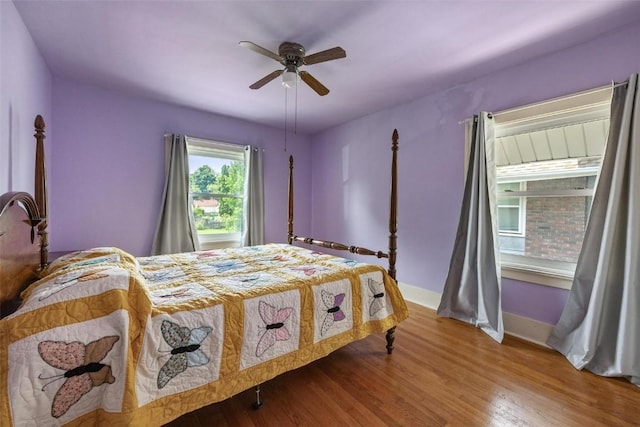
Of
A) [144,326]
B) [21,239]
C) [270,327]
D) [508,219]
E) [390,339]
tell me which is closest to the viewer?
[144,326]

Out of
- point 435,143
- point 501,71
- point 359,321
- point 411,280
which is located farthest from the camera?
point 411,280

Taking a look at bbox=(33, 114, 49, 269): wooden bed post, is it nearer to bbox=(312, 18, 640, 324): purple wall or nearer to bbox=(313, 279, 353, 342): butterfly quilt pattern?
bbox=(313, 279, 353, 342): butterfly quilt pattern

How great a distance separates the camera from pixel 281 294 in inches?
63.9

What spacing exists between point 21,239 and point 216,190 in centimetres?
251

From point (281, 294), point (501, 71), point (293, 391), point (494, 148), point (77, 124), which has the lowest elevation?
point (293, 391)

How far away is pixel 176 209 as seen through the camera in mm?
3377

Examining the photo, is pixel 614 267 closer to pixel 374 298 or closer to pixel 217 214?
pixel 374 298

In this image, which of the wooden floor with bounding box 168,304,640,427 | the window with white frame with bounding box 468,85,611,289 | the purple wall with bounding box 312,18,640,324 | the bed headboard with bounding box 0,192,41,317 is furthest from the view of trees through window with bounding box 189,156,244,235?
the window with white frame with bounding box 468,85,611,289

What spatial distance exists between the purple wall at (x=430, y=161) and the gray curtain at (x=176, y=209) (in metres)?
2.11

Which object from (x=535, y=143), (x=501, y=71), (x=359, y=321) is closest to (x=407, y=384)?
(x=359, y=321)

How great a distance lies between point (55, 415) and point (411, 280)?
3.16 metres

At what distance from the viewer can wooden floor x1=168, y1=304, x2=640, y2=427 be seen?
149 cm

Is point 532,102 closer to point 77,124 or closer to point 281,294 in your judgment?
point 281,294

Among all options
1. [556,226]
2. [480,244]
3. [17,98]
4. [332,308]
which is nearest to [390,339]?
[332,308]
